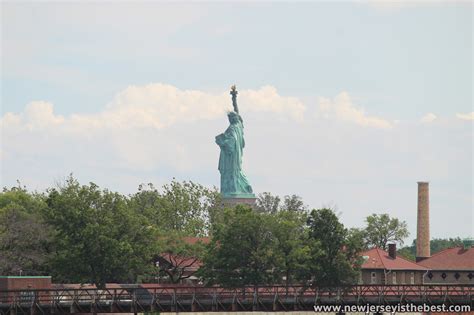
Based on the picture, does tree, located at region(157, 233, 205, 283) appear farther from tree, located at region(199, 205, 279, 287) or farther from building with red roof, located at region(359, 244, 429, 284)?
building with red roof, located at region(359, 244, 429, 284)

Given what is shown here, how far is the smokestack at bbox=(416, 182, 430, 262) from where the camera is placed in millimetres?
152125

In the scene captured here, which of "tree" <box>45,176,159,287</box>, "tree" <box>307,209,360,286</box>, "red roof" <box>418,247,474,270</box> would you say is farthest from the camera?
"red roof" <box>418,247,474,270</box>

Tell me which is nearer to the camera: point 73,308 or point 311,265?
point 73,308

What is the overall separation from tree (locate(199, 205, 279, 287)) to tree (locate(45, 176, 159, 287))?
6410 mm

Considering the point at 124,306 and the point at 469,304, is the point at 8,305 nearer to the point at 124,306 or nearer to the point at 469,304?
the point at 124,306

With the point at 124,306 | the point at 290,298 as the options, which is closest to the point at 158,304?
the point at 124,306

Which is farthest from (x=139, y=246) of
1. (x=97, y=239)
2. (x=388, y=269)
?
(x=388, y=269)

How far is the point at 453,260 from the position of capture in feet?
467

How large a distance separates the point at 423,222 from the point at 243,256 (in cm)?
4631

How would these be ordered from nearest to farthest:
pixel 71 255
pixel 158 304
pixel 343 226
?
pixel 158 304, pixel 71 255, pixel 343 226

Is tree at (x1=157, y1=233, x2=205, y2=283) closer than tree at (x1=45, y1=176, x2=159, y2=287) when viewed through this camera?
No

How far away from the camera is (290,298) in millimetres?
81312

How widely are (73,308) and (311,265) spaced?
4058 centimetres

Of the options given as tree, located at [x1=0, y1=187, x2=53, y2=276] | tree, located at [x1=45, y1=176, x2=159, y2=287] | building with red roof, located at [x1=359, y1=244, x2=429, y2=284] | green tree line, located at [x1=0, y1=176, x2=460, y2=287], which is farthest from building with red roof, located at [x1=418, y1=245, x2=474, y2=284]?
tree, located at [x1=0, y1=187, x2=53, y2=276]
